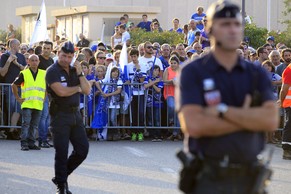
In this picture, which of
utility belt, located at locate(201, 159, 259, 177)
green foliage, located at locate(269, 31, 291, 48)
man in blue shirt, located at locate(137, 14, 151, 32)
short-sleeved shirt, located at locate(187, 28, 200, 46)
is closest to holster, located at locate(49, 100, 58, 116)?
utility belt, located at locate(201, 159, 259, 177)

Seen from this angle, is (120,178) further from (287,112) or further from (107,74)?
(107,74)

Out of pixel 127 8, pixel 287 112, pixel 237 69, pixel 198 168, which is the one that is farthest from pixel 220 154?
pixel 127 8

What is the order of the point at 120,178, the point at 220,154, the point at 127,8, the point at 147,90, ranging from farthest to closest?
the point at 127,8, the point at 147,90, the point at 120,178, the point at 220,154

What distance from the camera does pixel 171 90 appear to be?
1955 centimetres

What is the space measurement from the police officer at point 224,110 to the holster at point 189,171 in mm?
18

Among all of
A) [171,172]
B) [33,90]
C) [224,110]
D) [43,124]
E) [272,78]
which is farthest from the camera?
[272,78]

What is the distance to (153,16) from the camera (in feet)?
115

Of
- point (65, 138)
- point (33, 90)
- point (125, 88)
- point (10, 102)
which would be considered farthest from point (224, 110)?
point (10, 102)

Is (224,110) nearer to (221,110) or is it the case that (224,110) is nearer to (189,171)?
(221,110)

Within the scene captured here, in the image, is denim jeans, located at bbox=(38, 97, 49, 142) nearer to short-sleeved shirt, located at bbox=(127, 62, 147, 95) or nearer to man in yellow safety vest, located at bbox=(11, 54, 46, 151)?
man in yellow safety vest, located at bbox=(11, 54, 46, 151)

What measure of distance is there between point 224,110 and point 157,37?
21.4 meters

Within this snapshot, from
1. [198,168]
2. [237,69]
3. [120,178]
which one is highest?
[237,69]

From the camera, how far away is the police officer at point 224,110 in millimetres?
5914

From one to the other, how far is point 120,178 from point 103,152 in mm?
3884
